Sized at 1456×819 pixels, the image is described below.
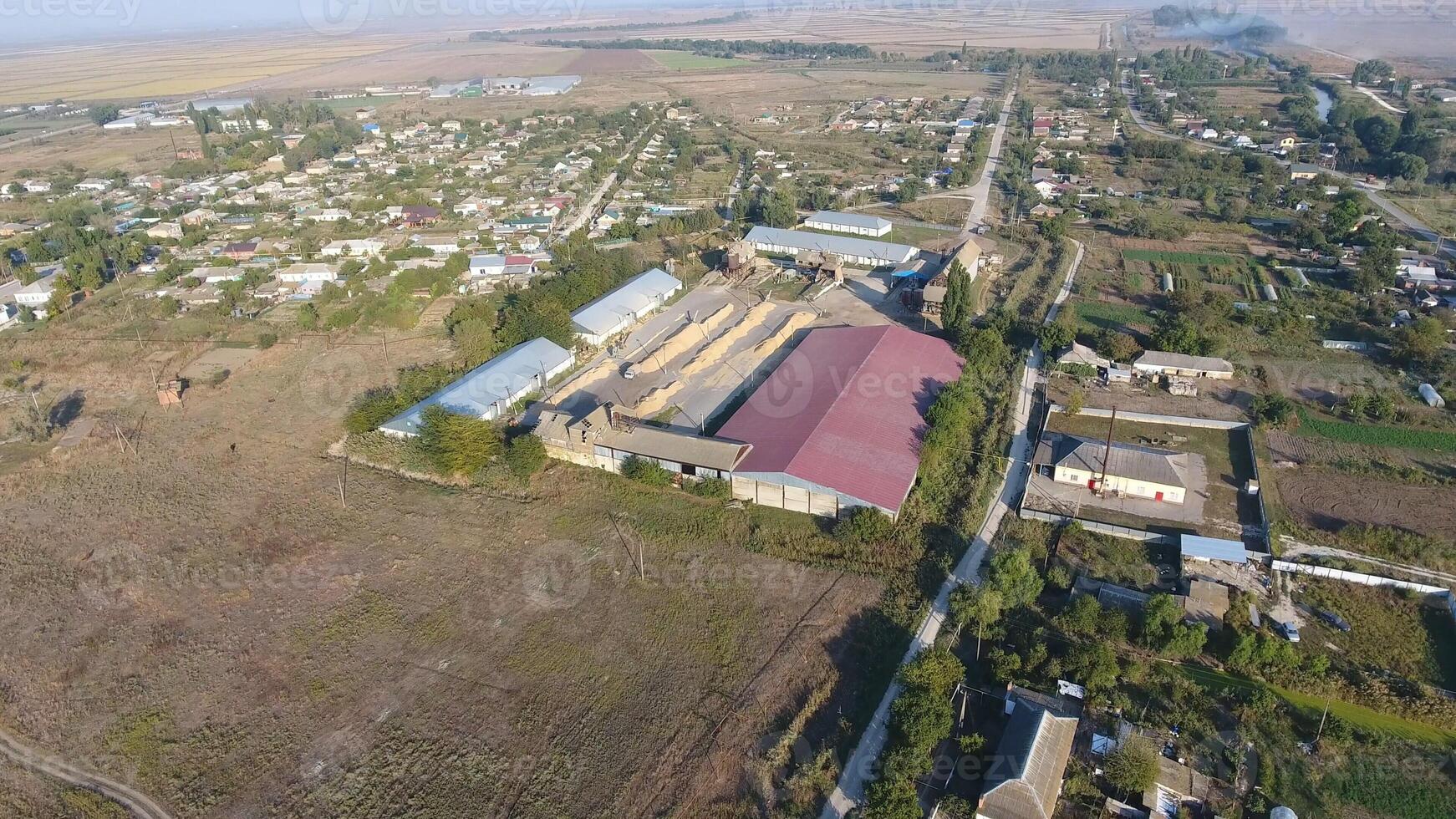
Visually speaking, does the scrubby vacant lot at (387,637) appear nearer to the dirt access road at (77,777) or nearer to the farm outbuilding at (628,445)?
the dirt access road at (77,777)

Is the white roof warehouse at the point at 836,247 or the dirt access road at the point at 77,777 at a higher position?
the white roof warehouse at the point at 836,247

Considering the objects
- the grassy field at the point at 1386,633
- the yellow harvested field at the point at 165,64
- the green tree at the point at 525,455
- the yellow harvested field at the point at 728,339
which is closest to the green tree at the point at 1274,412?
the grassy field at the point at 1386,633

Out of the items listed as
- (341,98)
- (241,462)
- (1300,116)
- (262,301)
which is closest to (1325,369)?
(241,462)

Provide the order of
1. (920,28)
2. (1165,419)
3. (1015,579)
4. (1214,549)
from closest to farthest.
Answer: (1015,579) < (1214,549) < (1165,419) < (920,28)

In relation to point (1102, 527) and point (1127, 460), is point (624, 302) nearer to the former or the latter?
point (1127, 460)

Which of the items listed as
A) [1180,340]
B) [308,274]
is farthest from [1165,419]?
[308,274]
